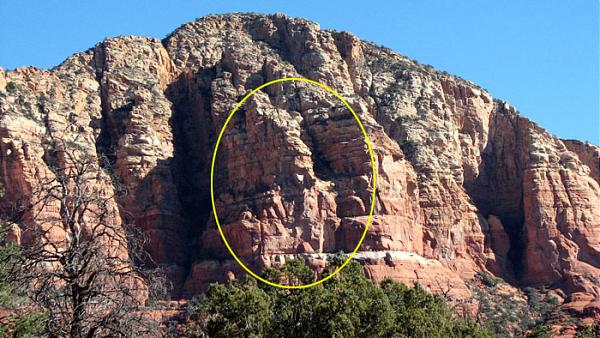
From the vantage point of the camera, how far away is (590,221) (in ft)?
347

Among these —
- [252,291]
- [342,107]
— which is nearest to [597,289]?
[342,107]

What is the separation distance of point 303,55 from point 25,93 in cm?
3107

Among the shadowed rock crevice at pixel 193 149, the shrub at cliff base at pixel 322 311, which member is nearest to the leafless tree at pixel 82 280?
the shrub at cliff base at pixel 322 311

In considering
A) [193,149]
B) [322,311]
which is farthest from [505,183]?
[322,311]

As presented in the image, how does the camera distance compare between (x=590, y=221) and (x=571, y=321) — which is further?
(x=590, y=221)

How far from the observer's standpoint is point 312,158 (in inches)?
3767

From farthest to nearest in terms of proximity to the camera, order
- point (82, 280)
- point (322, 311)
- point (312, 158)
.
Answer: point (312, 158)
point (322, 311)
point (82, 280)

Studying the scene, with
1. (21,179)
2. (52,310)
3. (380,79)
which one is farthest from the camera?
(380,79)

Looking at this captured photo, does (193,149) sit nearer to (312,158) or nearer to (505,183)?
(312,158)

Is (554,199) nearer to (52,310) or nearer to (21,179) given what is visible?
(21,179)

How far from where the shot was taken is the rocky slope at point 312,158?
298 feet

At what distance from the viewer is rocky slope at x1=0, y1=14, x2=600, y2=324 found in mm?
90750

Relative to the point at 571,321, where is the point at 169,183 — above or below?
above

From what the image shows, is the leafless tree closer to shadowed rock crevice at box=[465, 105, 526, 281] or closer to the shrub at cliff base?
the shrub at cliff base
